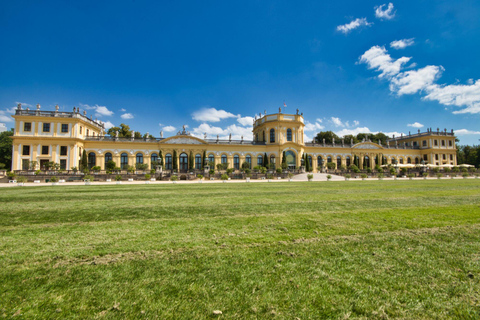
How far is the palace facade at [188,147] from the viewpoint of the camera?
34.8 metres

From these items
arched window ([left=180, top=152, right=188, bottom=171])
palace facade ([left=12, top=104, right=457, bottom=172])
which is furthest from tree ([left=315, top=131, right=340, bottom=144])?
arched window ([left=180, top=152, right=188, bottom=171])

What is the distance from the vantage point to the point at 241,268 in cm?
320

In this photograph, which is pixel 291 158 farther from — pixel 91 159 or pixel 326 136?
pixel 91 159

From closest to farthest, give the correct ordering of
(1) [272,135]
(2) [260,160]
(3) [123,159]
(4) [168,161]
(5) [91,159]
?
(5) [91,159], (3) [123,159], (4) [168,161], (2) [260,160], (1) [272,135]

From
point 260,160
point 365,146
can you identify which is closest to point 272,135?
point 260,160

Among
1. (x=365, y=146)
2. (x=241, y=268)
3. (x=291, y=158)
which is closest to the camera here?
(x=241, y=268)

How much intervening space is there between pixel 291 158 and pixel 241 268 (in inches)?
1630

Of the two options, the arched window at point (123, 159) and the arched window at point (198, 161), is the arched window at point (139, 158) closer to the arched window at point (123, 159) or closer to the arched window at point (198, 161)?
the arched window at point (123, 159)

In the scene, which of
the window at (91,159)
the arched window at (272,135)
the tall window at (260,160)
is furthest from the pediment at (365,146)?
the window at (91,159)

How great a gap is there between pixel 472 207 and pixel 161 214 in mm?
10517

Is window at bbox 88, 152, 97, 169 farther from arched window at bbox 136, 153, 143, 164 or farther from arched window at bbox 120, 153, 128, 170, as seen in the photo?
arched window at bbox 136, 153, 143, 164

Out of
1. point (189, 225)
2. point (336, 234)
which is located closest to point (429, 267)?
point (336, 234)

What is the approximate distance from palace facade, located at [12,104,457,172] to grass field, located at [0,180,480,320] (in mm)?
35546

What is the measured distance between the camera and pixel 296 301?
2.41 meters
